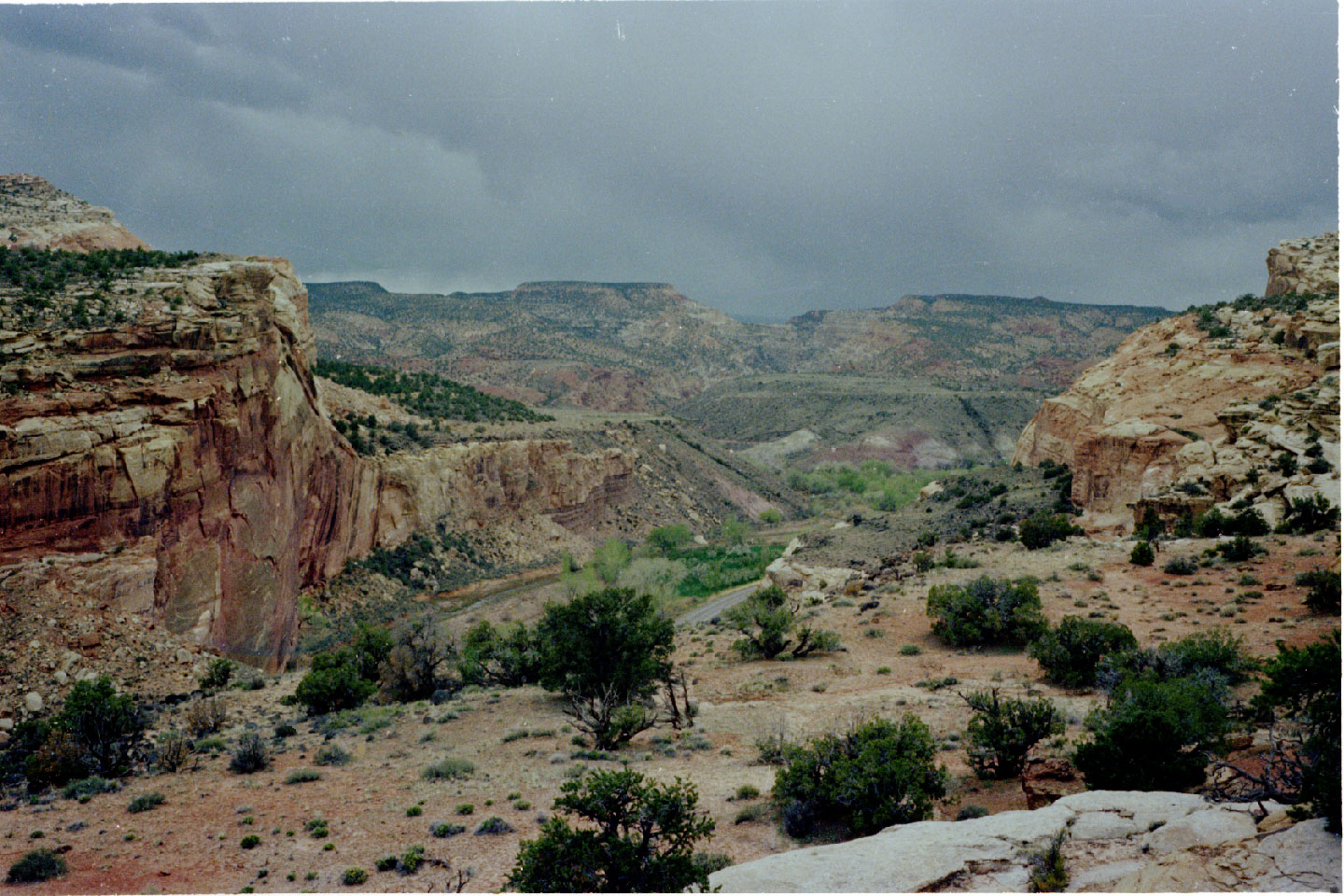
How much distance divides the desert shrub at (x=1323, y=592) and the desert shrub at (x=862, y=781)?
46.4ft

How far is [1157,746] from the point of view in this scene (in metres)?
10.1

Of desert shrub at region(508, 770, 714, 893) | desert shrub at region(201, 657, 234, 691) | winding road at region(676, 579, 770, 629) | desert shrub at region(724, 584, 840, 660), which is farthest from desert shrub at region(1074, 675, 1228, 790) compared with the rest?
winding road at region(676, 579, 770, 629)

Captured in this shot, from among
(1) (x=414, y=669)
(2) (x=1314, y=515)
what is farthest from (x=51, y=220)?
(2) (x=1314, y=515)

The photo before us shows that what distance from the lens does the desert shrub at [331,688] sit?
21406mm

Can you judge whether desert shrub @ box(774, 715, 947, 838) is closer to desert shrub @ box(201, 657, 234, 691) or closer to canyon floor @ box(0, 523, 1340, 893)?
canyon floor @ box(0, 523, 1340, 893)

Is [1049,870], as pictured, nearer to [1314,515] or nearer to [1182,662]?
[1182,662]

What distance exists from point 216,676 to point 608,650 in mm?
13172

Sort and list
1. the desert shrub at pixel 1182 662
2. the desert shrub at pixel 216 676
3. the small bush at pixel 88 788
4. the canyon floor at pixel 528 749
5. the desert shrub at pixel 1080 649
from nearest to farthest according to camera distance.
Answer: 1. the canyon floor at pixel 528 749
2. the small bush at pixel 88 788
3. the desert shrub at pixel 1182 662
4. the desert shrub at pixel 1080 649
5. the desert shrub at pixel 216 676

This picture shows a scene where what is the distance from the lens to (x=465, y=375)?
12231 cm

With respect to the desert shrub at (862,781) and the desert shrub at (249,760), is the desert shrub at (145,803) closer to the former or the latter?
the desert shrub at (249,760)

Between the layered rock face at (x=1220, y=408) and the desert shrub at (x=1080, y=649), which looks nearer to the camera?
the desert shrub at (x=1080, y=649)

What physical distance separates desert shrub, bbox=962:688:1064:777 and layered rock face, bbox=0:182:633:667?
25.0 meters

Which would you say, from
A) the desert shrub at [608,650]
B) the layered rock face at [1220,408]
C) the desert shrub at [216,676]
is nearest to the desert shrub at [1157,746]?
the desert shrub at [608,650]

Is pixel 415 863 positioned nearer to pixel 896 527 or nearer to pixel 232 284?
pixel 232 284
